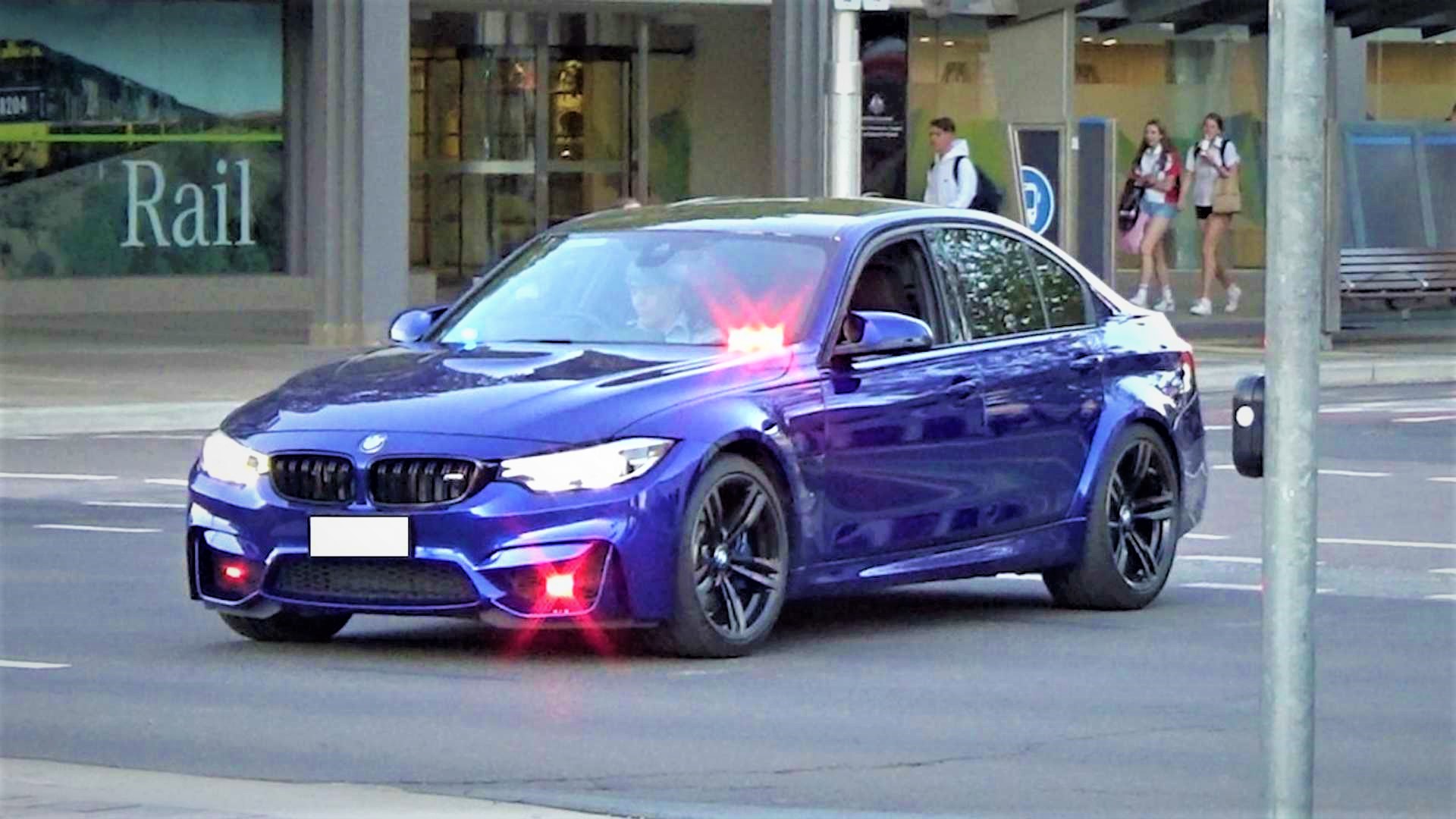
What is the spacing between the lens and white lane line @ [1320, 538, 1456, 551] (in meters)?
14.9

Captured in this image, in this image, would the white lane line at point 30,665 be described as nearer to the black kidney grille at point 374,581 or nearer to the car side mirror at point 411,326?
the black kidney grille at point 374,581

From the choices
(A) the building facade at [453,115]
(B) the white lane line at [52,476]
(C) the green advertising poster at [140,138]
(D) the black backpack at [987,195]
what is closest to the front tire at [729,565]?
(B) the white lane line at [52,476]

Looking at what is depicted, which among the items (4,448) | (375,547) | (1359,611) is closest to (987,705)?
(375,547)

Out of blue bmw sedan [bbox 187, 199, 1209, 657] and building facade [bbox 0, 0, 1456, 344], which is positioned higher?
building facade [bbox 0, 0, 1456, 344]

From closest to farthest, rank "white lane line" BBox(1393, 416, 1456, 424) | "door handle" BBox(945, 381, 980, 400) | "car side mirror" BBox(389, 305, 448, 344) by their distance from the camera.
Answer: "door handle" BBox(945, 381, 980, 400)
"car side mirror" BBox(389, 305, 448, 344)
"white lane line" BBox(1393, 416, 1456, 424)

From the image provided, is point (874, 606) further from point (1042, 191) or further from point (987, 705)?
point (1042, 191)

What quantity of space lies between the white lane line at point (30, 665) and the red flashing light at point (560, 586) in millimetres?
1682

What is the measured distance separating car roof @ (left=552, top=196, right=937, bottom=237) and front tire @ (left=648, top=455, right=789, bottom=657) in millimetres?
1342

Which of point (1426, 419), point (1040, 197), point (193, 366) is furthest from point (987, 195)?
point (193, 366)

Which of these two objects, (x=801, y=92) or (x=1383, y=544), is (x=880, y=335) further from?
(x=801, y=92)

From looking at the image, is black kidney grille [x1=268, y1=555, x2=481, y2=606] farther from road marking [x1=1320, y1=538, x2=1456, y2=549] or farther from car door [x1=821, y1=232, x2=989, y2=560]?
road marking [x1=1320, y1=538, x2=1456, y2=549]

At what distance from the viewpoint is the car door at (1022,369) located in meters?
12.0

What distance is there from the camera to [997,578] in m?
13.9

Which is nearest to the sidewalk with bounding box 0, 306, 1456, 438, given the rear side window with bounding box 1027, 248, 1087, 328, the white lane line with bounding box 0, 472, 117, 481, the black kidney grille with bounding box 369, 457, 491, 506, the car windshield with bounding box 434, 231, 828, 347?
the white lane line with bounding box 0, 472, 117, 481
